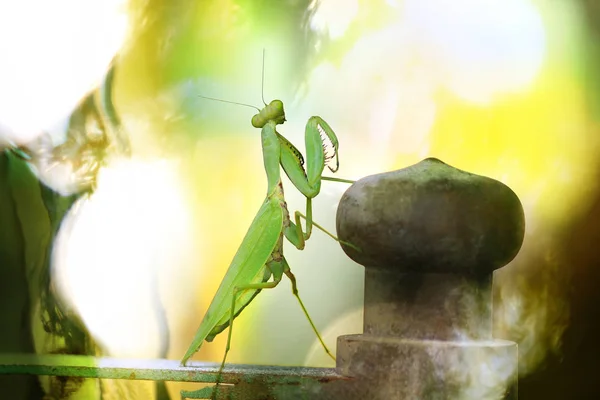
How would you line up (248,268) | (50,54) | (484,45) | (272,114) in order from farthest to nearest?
(50,54), (484,45), (272,114), (248,268)

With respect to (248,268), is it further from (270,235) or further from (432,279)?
(432,279)

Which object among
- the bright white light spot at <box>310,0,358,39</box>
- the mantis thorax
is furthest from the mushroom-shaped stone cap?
the bright white light spot at <box>310,0,358,39</box>

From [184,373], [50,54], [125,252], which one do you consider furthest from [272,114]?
[50,54]

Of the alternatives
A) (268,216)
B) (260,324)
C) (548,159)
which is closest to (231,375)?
(268,216)

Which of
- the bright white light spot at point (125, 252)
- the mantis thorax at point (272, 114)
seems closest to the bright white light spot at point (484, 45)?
the mantis thorax at point (272, 114)

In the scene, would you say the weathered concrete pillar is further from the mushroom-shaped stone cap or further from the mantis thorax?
the mantis thorax

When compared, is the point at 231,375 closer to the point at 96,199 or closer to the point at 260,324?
the point at 260,324
